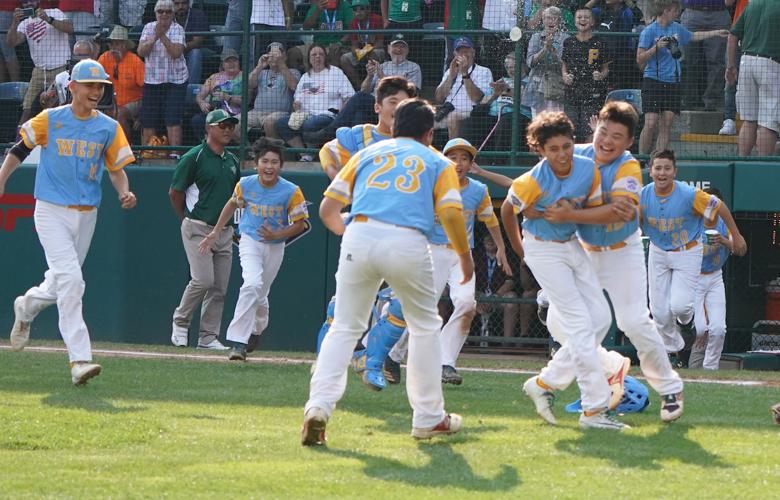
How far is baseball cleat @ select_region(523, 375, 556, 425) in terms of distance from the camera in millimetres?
7727

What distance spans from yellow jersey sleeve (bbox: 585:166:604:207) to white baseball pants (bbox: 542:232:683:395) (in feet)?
1.17

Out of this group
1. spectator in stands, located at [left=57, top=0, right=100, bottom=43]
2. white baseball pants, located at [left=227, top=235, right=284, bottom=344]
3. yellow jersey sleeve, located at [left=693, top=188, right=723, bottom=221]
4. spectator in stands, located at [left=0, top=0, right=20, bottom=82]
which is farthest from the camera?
spectator in stands, located at [left=57, top=0, right=100, bottom=43]

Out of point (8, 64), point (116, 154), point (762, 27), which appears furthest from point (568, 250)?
point (8, 64)

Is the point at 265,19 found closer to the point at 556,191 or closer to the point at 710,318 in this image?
the point at 710,318

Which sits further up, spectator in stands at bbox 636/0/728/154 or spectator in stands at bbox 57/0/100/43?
spectator in stands at bbox 57/0/100/43

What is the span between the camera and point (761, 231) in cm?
1473

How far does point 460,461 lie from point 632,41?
855 cm

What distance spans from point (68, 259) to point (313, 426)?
11.0 feet

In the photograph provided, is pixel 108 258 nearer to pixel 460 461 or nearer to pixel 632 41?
pixel 632 41

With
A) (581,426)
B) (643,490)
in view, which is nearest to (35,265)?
(581,426)

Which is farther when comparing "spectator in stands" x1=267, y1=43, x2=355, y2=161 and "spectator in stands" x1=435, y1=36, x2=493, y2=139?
"spectator in stands" x1=267, y1=43, x2=355, y2=161

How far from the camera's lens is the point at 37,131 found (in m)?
9.48

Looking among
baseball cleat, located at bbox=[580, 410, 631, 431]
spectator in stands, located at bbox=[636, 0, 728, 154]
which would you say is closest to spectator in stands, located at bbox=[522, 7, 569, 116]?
spectator in stands, located at bbox=[636, 0, 728, 154]

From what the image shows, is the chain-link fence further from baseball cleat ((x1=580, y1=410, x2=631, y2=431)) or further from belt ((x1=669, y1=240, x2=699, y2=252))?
baseball cleat ((x1=580, y1=410, x2=631, y2=431))
